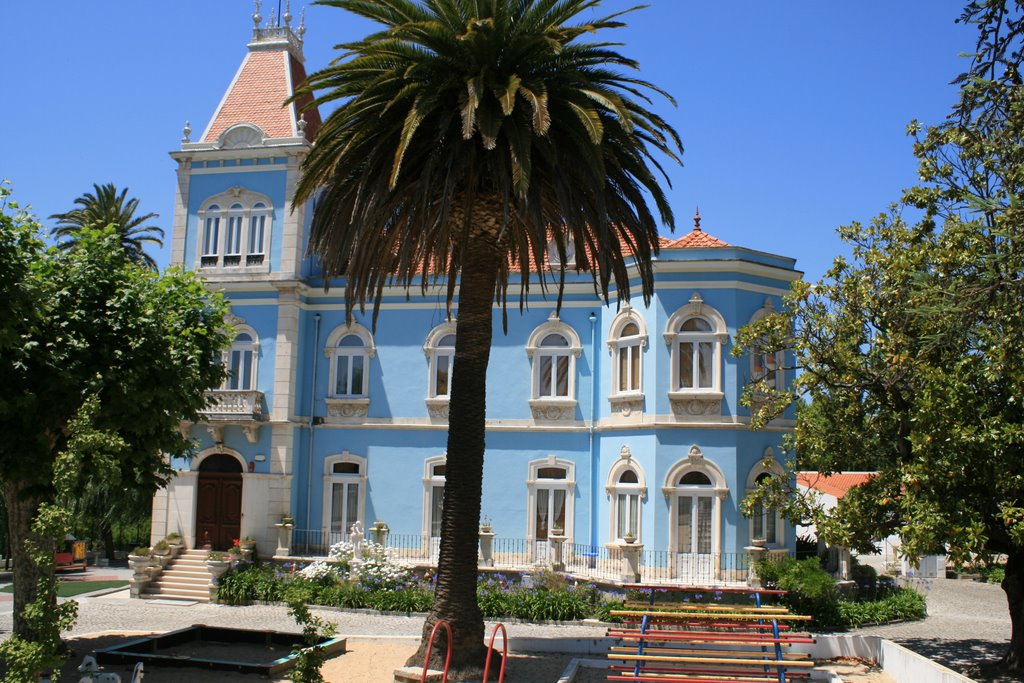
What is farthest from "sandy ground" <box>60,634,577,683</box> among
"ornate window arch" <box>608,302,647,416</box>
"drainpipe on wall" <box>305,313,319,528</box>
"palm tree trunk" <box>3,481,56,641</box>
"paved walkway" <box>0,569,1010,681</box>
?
"drainpipe on wall" <box>305,313,319,528</box>

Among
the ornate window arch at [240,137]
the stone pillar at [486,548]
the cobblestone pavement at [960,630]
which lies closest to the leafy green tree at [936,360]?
the cobblestone pavement at [960,630]

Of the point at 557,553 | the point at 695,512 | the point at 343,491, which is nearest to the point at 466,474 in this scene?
the point at 557,553

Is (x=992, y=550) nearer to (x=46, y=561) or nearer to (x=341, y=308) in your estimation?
(x=46, y=561)

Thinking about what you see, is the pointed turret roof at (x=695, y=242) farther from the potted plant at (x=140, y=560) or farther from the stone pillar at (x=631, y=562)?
the potted plant at (x=140, y=560)

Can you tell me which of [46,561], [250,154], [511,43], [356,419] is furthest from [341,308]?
[46,561]

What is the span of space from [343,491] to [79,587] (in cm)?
777

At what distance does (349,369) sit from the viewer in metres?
28.6

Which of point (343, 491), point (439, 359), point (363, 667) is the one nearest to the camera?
point (363, 667)

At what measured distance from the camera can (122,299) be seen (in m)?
16.5

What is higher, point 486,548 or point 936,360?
point 936,360

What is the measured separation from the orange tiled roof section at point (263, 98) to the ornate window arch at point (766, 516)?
16.2m

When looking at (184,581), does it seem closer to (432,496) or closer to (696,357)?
(432,496)

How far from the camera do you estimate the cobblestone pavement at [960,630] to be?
61.9ft

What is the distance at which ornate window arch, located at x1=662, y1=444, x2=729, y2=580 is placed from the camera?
2377 cm
